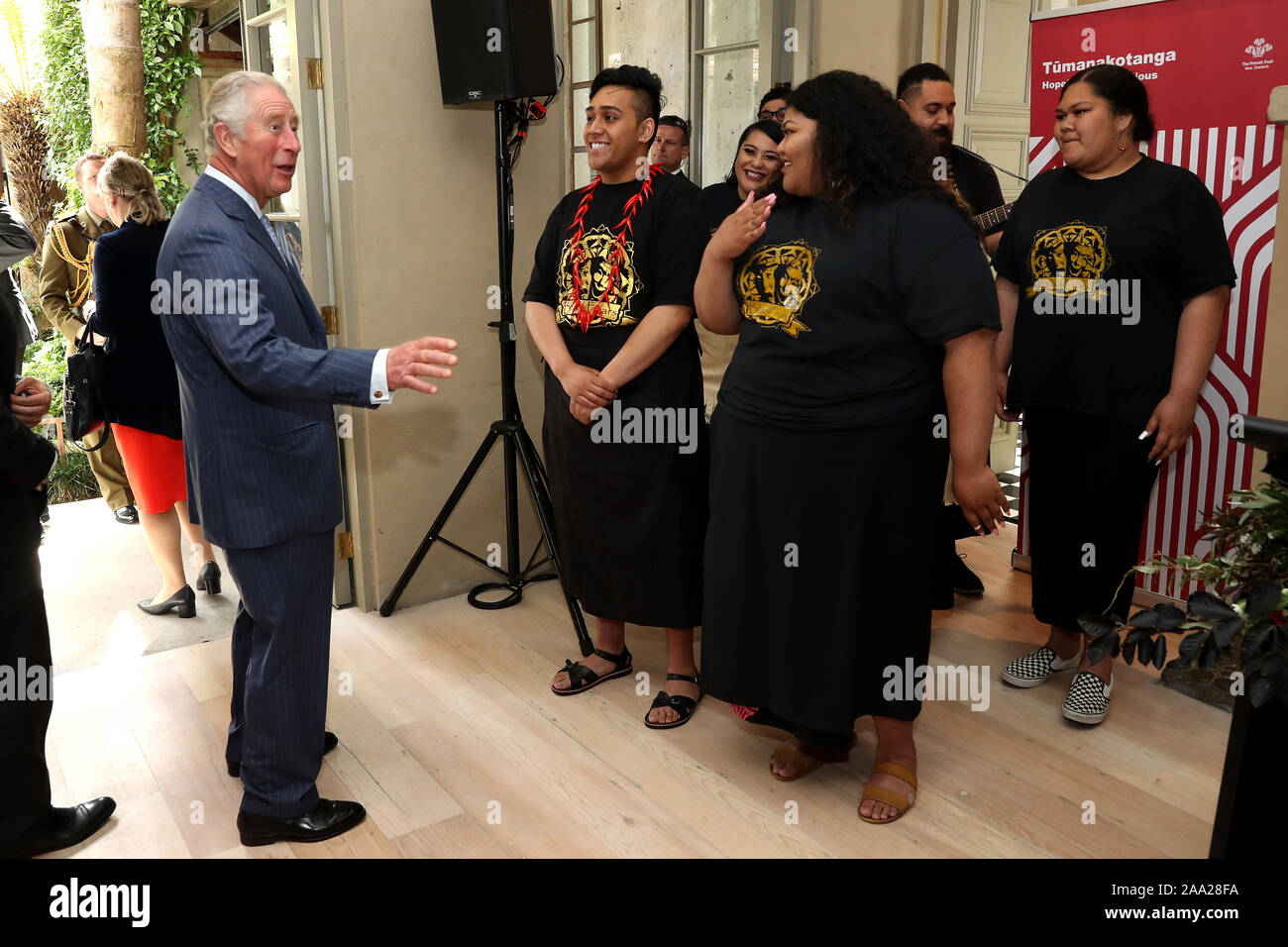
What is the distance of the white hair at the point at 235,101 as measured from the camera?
2090 mm

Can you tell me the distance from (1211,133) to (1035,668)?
70.0 inches

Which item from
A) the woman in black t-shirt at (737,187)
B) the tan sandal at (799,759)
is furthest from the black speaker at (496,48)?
the tan sandal at (799,759)

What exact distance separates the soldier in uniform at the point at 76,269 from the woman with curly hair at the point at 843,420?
3.22 meters

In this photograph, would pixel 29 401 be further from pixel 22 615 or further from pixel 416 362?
pixel 416 362

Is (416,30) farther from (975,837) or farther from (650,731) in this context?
(975,837)

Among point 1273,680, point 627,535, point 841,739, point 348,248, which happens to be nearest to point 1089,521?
point 841,739

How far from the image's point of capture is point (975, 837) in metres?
2.35

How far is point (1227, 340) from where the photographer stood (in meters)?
3.39

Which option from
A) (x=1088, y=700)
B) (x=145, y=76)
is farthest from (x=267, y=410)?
(x=145, y=76)

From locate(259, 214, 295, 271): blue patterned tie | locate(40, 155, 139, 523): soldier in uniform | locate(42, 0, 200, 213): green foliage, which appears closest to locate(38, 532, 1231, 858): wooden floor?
locate(259, 214, 295, 271): blue patterned tie

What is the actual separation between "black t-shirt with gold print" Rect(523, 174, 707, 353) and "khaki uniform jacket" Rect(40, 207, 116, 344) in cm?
269

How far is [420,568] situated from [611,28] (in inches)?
97.4

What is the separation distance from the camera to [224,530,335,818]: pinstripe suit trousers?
224cm

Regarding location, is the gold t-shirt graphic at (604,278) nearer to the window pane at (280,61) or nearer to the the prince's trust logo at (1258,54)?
the window pane at (280,61)
